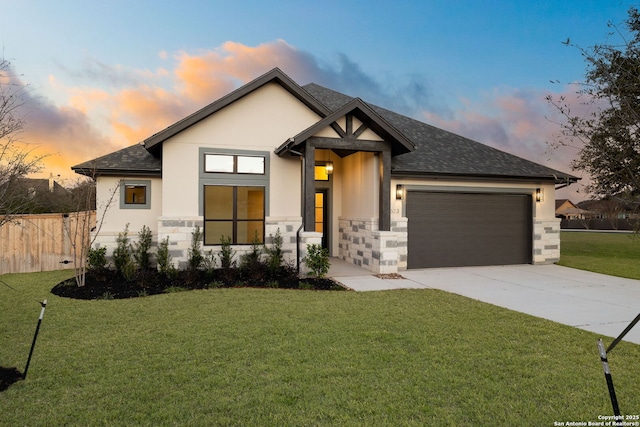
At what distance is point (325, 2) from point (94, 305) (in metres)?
12.9

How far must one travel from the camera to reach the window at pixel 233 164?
10083 mm

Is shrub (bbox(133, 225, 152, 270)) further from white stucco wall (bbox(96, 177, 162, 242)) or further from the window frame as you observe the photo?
the window frame

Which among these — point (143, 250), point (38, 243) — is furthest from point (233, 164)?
point (38, 243)

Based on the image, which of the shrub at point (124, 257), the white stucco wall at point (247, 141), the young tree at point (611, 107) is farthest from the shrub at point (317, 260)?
the young tree at point (611, 107)

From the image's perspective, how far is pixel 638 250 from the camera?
16.5m

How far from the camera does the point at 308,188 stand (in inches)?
365

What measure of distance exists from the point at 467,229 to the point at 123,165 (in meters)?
10.4

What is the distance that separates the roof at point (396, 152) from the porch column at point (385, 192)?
50 cm

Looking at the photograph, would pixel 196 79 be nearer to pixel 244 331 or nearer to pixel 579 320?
pixel 244 331

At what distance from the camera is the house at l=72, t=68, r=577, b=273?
9.70 metres

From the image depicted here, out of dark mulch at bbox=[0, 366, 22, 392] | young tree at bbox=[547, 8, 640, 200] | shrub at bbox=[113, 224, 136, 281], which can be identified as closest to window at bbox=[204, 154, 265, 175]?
shrub at bbox=[113, 224, 136, 281]

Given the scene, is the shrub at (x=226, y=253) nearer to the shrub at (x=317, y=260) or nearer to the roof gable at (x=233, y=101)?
Answer: the shrub at (x=317, y=260)

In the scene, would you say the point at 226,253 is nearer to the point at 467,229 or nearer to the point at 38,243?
the point at 38,243

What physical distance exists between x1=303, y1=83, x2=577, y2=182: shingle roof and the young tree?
4507 millimetres
